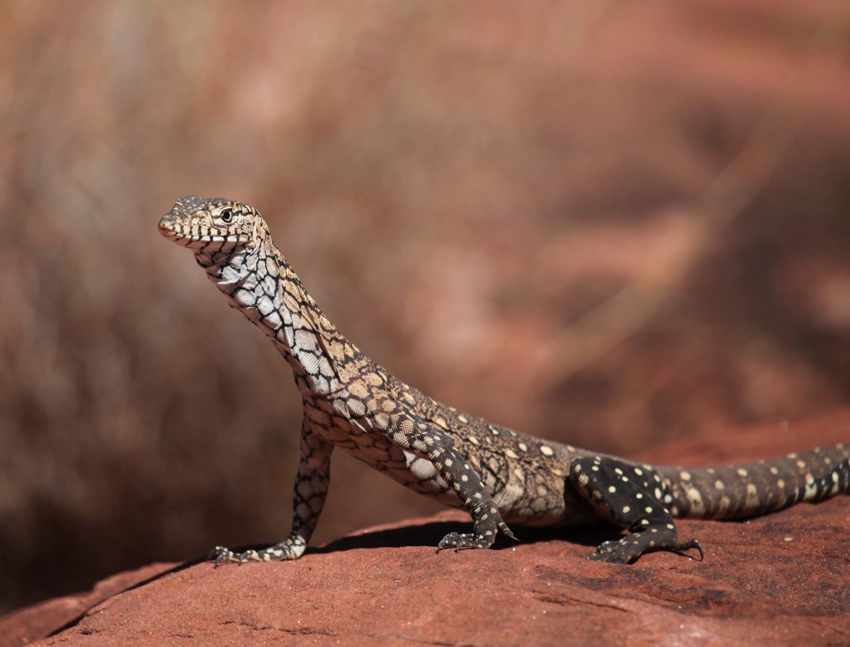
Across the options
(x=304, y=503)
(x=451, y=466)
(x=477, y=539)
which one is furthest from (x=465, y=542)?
(x=304, y=503)

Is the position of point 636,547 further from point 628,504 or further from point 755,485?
point 755,485

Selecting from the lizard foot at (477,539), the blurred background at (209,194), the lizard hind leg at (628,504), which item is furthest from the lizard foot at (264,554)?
the blurred background at (209,194)

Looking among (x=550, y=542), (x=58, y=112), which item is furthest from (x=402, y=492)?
(x=58, y=112)

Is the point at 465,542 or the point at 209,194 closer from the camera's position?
the point at 465,542

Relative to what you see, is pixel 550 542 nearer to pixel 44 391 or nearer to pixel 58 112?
pixel 44 391

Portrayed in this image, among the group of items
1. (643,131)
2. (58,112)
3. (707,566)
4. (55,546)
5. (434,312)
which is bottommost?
(707,566)

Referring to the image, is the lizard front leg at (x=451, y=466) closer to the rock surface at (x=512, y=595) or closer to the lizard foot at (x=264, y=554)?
the rock surface at (x=512, y=595)
